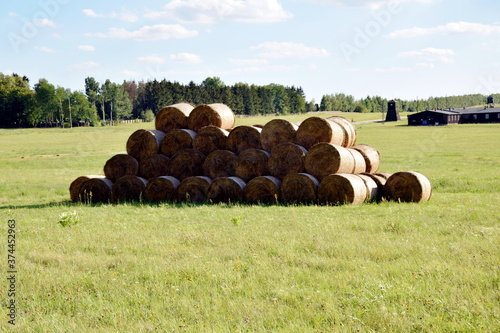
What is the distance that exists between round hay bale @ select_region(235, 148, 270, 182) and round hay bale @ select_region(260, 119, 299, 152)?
0.43 meters

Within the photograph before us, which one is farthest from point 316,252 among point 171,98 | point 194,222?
point 171,98

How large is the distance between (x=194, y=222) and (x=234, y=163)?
15.4 ft

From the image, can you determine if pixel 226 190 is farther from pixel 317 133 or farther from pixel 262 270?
pixel 262 270

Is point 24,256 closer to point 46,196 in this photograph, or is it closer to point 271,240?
point 271,240

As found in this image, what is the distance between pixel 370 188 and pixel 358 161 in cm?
127

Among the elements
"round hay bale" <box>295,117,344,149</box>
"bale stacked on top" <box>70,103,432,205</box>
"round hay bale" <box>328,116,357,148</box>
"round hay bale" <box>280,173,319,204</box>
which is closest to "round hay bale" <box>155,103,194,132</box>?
"bale stacked on top" <box>70,103,432,205</box>

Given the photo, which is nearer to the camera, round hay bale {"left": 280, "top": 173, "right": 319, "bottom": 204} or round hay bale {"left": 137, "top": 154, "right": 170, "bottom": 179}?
round hay bale {"left": 280, "top": 173, "right": 319, "bottom": 204}

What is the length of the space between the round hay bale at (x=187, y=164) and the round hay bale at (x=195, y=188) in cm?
76

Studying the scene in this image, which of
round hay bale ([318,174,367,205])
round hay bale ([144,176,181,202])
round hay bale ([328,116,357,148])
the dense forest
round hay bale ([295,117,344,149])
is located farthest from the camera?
the dense forest

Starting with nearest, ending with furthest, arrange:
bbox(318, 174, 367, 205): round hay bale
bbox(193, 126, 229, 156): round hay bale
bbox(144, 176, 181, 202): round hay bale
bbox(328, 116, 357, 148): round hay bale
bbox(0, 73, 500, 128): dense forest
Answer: bbox(318, 174, 367, 205): round hay bale → bbox(144, 176, 181, 202): round hay bale → bbox(328, 116, 357, 148): round hay bale → bbox(193, 126, 229, 156): round hay bale → bbox(0, 73, 500, 128): dense forest

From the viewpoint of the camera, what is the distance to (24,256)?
380 inches

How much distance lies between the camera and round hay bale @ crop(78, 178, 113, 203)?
1792 cm

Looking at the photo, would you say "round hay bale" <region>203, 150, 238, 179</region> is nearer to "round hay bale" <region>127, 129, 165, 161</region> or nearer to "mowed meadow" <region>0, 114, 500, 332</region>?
"round hay bale" <region>127, 129, 165, 161</region>

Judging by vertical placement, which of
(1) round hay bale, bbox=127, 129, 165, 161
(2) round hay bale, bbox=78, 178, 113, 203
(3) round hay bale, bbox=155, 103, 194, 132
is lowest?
(2) round hay bale, bbox=78, 178, 113, 203
